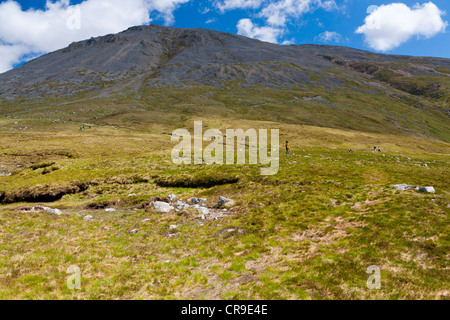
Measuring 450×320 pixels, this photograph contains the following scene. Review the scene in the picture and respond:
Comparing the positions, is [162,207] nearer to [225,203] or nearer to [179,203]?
[179,203]

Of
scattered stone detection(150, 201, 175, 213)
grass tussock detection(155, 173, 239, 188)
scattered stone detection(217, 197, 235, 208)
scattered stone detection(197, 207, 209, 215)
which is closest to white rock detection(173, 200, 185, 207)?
scattered stone detection(150, 201, 175, 213)

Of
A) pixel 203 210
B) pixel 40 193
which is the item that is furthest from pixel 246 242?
pixel 40 193

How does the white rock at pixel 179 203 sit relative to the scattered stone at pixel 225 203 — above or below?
below

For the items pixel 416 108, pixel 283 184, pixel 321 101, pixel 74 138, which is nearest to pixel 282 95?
pixel 321 101

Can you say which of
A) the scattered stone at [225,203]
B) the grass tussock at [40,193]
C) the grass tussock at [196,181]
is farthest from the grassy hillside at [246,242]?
the grass tussock at [196,181]

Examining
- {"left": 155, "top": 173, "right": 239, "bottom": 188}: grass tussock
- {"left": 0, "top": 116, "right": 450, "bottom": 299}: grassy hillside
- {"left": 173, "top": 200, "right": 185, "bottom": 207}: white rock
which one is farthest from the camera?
{"left": 155, "top": 173, "right": 239, "bottom": 188}: grass tussock

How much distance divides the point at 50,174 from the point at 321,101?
185 m

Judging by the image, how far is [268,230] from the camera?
18.0 meters

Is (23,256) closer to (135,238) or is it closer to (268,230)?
(135,238)

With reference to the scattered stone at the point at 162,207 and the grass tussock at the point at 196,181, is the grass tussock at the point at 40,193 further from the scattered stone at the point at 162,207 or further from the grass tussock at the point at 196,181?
the scattered stone at the point at 162,207

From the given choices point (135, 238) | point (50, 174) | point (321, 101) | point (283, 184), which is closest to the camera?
point (135, 238)

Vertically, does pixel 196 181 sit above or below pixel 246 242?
above

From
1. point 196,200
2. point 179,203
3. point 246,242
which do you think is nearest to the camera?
point 246,242

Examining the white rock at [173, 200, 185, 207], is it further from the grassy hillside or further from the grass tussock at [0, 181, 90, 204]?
the grass tussock at [0, 181, 90, 204]
